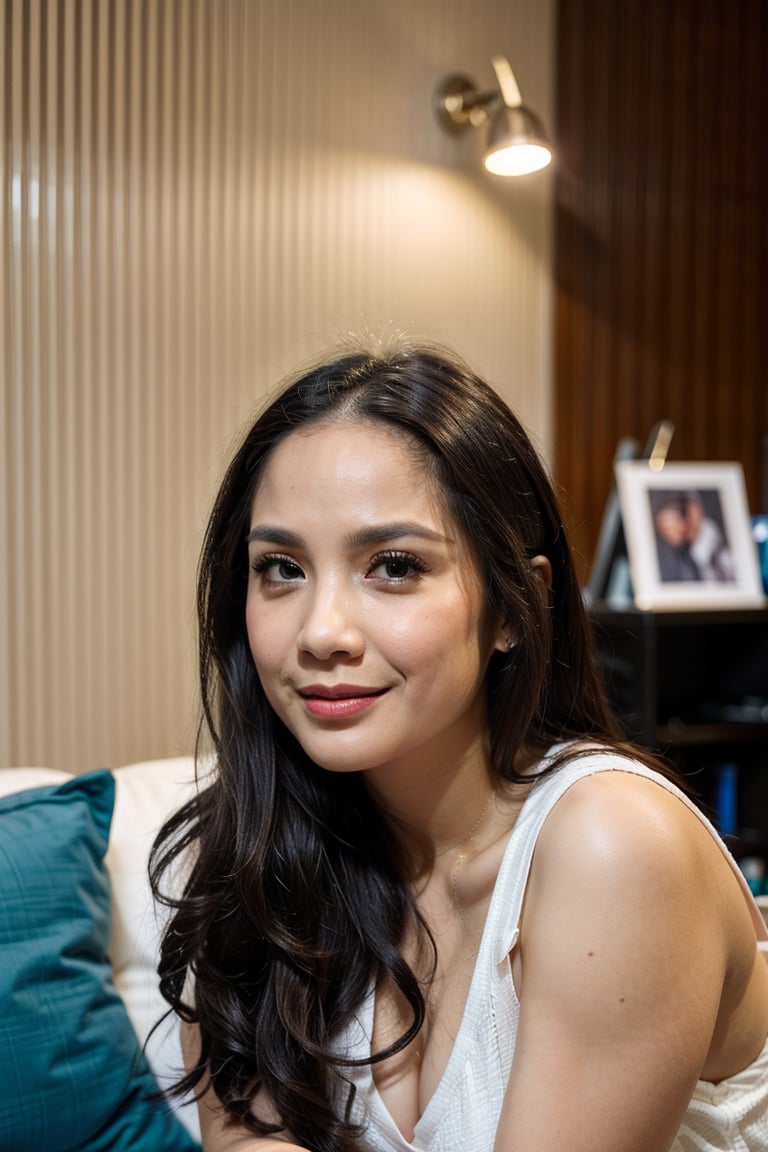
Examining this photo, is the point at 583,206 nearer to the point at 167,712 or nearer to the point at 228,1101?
the point at 167,712

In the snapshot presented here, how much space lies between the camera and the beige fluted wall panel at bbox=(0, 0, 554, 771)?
2.22 metres

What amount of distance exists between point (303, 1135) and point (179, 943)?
238 mm

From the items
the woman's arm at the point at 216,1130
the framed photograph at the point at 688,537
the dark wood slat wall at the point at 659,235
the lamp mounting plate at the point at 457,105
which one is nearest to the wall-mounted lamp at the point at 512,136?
the lamp mounting plate at the point at 457,105

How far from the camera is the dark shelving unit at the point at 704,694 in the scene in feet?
8.82

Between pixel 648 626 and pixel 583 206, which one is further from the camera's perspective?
pixel 583 206

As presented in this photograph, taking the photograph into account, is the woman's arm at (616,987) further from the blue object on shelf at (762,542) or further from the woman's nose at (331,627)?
the blue object on shelf at (762,542)

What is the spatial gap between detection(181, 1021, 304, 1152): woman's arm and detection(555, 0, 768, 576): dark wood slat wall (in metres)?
1.96

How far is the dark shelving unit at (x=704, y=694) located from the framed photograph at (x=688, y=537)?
73 mm

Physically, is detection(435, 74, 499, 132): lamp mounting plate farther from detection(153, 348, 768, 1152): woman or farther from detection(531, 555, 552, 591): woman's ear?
detection(531, 555, 552, 591): woman's ear

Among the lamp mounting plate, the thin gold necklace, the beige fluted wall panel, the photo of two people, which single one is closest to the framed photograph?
the photo of two people

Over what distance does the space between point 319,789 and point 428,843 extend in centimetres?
14

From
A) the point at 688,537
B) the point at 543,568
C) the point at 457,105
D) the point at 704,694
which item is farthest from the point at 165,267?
the point at 704,694

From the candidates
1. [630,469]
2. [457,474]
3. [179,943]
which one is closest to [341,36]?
[630,469]

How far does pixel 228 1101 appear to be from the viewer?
1.20 meters
